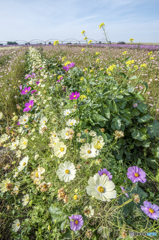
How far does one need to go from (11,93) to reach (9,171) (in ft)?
6.15

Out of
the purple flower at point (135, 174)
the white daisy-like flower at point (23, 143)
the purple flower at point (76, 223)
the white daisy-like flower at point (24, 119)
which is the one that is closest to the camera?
the purple flower at point (76, 223)

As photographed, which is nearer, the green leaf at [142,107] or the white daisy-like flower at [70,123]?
the white daisy-like flower at [70,123]

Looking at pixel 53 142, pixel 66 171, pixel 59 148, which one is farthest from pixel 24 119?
pixel 66 171

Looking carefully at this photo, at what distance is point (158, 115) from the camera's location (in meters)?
2.08

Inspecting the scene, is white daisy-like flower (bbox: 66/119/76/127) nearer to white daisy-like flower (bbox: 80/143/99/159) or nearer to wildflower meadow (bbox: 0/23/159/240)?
wildflower meadow (bbox: 0/23/159/240)

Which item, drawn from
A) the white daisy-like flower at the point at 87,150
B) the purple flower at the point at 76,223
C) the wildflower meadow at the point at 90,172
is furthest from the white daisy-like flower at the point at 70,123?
the purple flower at the point at 76,223

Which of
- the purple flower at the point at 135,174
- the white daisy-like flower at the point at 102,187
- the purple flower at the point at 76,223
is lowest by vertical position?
the purple flower at the point at 76,223

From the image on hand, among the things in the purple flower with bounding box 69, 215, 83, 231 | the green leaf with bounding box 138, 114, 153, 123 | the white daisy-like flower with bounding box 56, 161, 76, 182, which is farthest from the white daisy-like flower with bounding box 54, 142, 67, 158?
the green leaf with bounding box 138, 114, 153, 123

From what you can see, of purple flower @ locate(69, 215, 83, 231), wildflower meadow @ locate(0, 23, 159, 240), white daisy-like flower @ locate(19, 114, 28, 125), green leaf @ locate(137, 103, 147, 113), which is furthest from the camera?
white daisy-like flower @ locate(19, 114, 28, 125)

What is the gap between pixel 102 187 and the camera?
0.75 meters

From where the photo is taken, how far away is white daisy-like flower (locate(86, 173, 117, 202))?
2.33 ft

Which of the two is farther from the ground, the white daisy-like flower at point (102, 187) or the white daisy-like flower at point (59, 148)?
the white daisy-like flower at point (59, 148)

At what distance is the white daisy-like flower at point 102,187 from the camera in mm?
709

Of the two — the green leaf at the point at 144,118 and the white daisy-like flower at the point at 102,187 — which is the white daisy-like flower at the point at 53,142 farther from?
→ the green leaf at the point at 144,118
